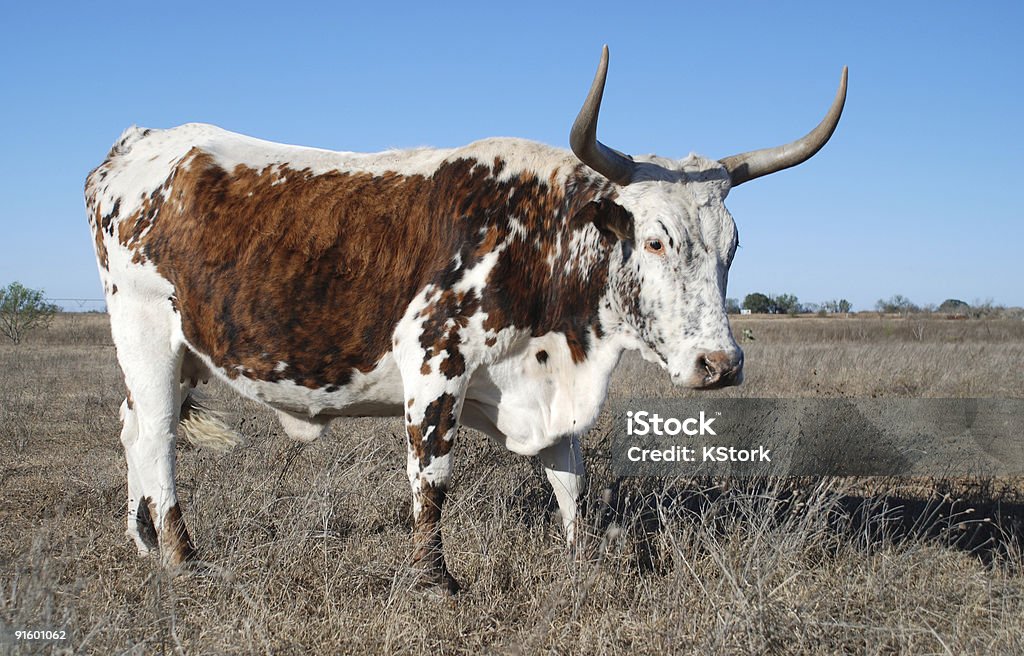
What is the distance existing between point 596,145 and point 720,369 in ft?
4.04

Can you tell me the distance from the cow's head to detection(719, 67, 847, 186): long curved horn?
12 millimetres

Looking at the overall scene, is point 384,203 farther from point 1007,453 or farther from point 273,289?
point 1007,453

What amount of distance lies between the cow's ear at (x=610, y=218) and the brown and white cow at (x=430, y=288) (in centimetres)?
1

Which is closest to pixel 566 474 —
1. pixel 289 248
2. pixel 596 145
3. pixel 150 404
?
pixel 596 145

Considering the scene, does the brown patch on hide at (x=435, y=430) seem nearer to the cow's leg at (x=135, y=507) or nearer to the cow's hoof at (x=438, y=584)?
the cow's hoof at (x=438, y=584)

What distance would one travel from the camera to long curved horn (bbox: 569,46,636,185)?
3.89 meters

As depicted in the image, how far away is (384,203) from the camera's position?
4656mm

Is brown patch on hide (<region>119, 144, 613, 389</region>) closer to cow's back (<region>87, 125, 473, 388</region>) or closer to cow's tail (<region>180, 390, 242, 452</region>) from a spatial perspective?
cow's back (<region>87, 125, 473, 388</region>)

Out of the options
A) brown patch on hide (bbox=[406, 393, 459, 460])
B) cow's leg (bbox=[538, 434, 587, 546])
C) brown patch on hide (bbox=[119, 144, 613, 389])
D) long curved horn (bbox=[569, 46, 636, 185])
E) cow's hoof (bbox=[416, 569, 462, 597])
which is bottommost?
cow's hoof (bbox=[416, 569, 462, 597])

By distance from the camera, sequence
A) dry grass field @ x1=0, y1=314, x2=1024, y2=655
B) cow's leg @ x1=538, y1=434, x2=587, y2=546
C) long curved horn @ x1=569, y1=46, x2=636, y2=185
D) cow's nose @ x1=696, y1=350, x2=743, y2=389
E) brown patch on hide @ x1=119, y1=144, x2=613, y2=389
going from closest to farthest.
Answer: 1. dry grass field @ x1=0, y1=314, x2=1024, y2=655
2. long curved horn @ x1=569, y1=46, x2=636, y2=185
3. cow's nose @ x1=696, y1=350, x2=743, y2=389
4. brown patch on hide @ x1=119, y1=144, x2=613, y2=389
5. cow's leg @ x1=538, y1=434, x2=587, y2=546

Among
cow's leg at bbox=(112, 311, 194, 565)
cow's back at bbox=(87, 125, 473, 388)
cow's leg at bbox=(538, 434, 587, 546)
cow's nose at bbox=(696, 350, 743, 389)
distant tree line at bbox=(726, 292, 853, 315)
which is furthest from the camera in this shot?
distant tree line at bbox=(726, 292, 853, 315)

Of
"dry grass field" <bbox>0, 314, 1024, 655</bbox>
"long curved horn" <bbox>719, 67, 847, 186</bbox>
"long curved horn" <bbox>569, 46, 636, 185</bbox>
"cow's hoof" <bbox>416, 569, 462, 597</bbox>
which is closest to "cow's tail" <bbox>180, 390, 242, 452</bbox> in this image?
"dry grass field" <bbox>0, 314, 1024, 655</bbox>

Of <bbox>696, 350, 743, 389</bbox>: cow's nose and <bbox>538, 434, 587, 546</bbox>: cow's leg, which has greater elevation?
<bbox>696, 350, 743, 389</bbox>: cow's nose

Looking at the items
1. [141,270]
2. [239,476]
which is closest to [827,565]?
[239,476]
